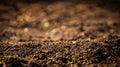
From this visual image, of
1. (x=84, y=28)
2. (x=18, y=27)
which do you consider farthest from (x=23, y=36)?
(x=84, y=28)

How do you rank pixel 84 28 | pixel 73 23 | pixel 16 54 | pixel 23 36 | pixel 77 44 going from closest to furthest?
1. pixel 16 54
2. pixel 77 44
3. pixel 23 36
4. pixel 84 28
5. pixel 73 23

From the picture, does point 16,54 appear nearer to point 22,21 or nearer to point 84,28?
point 84,28

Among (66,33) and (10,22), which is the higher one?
(10,22)

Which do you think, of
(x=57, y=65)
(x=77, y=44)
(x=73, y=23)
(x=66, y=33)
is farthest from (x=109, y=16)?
(x=57, y=65)

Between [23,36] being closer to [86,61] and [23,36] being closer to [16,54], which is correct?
[16,54]

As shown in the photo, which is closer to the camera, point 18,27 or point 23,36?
point 23,36

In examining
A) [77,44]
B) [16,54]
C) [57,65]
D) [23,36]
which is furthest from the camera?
[23,36]
